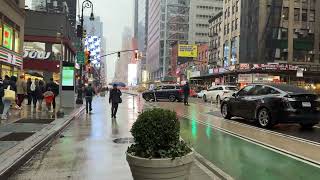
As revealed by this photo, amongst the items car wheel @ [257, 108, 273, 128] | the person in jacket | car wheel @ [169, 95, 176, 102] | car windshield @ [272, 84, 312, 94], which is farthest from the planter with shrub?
car wheel @ [169, 95, 176, 102]

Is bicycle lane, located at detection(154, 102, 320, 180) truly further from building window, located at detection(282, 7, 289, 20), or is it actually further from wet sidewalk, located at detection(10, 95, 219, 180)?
building window, located at detection(282, 7, 289, 20)

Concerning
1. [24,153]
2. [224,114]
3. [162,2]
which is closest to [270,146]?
[24,153]

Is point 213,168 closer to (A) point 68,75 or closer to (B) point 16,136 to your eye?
(B) point 16,136

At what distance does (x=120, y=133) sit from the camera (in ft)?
48.3

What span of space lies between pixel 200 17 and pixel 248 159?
155383mm

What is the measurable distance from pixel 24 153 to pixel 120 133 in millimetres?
5114

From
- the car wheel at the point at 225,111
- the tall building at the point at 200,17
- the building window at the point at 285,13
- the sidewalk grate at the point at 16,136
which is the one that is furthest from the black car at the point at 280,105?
the tall building at the point at 200,17

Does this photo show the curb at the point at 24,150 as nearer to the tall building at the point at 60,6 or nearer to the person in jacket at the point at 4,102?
the person in jacket at the point at 4,102

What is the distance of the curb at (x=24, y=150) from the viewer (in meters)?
8.33

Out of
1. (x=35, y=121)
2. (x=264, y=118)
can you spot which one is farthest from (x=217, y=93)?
(x=35, y=121)

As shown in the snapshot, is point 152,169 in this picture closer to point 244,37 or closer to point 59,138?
point 59,138

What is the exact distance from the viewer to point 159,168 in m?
5.50

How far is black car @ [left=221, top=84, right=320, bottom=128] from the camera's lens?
50.2 ft

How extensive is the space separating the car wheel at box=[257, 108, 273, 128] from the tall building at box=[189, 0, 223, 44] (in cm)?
14497
